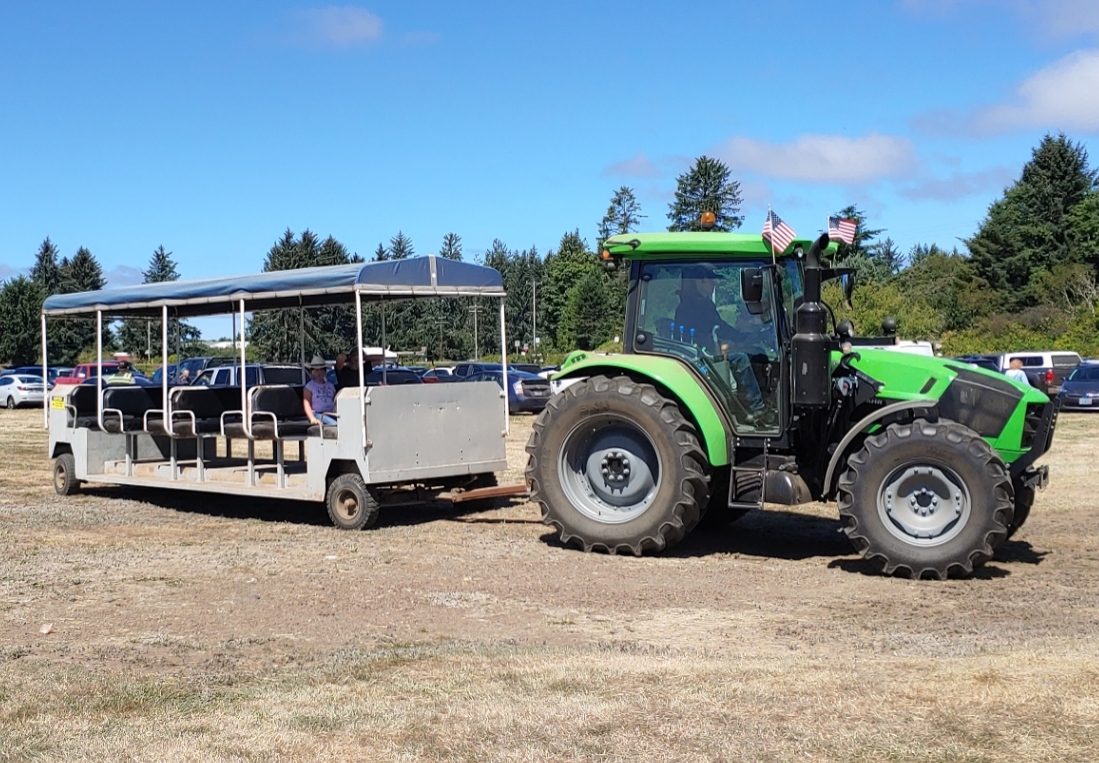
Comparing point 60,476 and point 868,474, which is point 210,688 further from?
point 60,476

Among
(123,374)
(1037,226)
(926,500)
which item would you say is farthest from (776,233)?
(1037,226)

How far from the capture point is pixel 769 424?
1007 cm

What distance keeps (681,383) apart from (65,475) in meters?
8.69

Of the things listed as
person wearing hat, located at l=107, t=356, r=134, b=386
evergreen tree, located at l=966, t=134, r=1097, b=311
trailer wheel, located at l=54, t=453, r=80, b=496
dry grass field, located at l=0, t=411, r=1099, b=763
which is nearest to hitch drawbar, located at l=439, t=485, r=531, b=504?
dry grass field, located at l=0, t=411, r=1099, b=763

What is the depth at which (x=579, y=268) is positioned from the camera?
342 ft

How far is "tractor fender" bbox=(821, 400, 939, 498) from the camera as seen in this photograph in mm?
9500

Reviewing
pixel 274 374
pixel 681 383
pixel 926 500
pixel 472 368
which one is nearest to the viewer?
pixel 926 500

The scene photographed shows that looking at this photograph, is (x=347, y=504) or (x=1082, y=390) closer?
(x=347, y=504)

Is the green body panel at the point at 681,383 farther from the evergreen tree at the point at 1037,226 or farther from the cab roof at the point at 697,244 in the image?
the evergreen tree at the point at 1037,226

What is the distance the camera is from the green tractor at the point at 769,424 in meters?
9.20

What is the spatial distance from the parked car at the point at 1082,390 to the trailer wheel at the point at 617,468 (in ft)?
76.8

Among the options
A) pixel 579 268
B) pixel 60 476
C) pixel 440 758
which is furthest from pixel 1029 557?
pixel 579 268

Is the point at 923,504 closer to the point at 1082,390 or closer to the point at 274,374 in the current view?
the point at 274,374

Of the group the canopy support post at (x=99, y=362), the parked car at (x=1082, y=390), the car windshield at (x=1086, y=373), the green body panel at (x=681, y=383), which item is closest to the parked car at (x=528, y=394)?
the parked car at (x=1082, y=390)
